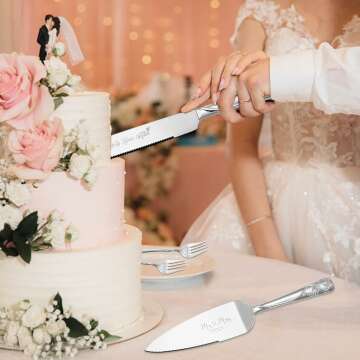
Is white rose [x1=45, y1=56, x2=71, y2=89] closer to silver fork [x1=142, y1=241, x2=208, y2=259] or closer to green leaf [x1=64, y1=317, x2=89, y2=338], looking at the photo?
green leaf [x1=64, y1=317, x2=89, y2=338]

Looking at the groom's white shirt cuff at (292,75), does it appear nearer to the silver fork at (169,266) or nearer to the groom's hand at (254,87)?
the groom's hand at (254,87)

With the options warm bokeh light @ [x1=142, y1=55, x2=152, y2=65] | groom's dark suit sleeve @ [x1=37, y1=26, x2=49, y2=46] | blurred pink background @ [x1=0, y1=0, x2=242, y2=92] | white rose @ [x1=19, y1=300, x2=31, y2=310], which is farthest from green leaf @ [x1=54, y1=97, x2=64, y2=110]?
warm bokeh light @ [x1=142, y1=55, x2=152, y2=65]

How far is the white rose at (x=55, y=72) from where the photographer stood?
1.25 meters

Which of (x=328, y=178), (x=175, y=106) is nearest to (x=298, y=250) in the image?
(x=328, y=178)

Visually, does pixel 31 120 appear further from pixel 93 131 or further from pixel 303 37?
pixel 303 37

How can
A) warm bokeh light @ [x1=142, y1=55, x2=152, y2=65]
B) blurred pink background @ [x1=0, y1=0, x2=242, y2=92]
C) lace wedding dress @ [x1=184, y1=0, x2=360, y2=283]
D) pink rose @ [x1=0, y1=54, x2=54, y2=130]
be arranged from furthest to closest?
warm bokeh light @ [x1=142, y1=55, x2=152, y2=65] < blurred pink background @ [x1=0, y1=0, x2=242, y2=92] < lace wedding dress @ [x1=184, y1=0, x2=360, y2=283] < pink rose @ [x1=0, y1=54, x2=54, y2=130]

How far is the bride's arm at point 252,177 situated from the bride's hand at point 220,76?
20.8 inches

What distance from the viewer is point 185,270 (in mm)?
1687

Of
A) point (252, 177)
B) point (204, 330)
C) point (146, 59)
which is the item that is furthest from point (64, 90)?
point (146, 59)

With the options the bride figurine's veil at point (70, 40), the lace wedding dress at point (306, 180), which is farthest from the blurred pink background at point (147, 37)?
the bride figurine's veil at point (70, 40)

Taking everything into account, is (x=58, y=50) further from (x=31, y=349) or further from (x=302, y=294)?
(x=302, y=294)

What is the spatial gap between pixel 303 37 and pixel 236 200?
51 centimetres

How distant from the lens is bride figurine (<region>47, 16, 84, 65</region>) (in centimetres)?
130

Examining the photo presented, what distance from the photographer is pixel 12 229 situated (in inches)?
49.3
